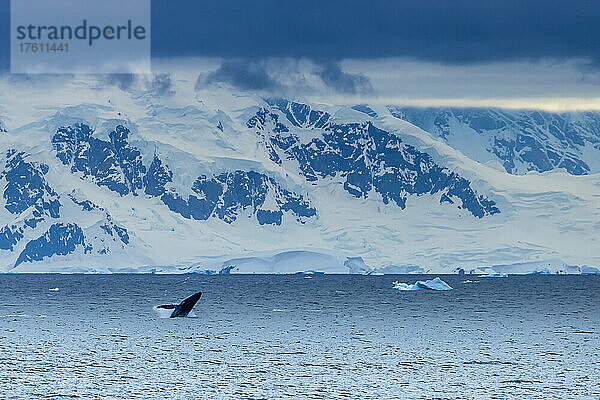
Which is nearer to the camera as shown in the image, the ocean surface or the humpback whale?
the ocean surface

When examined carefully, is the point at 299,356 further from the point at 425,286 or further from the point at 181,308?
the point at 425,286

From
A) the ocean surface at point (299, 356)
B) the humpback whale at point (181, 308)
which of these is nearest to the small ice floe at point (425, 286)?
the ocean surface at point (299, 356)

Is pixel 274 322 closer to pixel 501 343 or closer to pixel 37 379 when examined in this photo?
pixel 501 343

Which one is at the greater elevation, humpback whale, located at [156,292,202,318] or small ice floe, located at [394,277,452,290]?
humpback whale, located at [156,292,202,318]

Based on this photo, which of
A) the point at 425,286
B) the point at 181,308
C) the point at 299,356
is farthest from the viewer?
the point at 425,286

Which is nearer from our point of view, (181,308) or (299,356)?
(299,356)

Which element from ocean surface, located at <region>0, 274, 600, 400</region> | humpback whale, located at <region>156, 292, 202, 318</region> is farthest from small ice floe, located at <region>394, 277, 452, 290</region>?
humpback whale, located at <region>156, 292, 202, 318</region>

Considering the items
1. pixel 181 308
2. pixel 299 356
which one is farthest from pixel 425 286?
pixel 299 356

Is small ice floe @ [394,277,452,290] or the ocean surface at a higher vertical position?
the ocean surface

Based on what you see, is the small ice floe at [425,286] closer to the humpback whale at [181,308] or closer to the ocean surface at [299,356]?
the ocean surface at [299,356]

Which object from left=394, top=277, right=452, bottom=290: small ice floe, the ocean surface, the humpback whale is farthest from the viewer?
left=394, top=277, right=452, bottom=290: small ice floe

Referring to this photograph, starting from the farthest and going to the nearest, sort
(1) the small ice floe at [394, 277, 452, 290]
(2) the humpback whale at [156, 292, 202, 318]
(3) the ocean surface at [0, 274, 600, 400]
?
(1) the small ice floe at [394, 277, 452, 290]
(2) the humpback whale at [156, 292, 202, 318]
(3) the ocean surface at [0, 274, 600, 400]

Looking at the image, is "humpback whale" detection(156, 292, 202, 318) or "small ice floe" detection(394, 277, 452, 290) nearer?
"humpback whale" detection(156, 292, 202, 318)

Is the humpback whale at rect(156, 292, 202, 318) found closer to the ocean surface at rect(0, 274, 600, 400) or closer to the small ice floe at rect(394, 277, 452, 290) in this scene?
the ocean surface at rect(0, 274, 600, 400)
